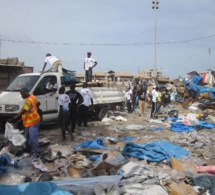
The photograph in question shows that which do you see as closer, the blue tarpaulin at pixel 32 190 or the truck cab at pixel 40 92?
the blue tarpaulin at pixel 32 190

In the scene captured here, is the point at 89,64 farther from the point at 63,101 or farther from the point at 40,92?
the point at 63,101

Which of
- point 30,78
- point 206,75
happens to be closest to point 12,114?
point 30,78

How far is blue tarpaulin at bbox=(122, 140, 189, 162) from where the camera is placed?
625cm

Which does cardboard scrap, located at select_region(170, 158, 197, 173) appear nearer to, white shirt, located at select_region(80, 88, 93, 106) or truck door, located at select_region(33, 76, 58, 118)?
white shirt, located at select_region(80, 88, 93, 106)

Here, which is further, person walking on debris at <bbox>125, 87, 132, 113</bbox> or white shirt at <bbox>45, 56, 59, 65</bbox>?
person walking on debris at <bbox>125, 87, 132, 113</bbox>

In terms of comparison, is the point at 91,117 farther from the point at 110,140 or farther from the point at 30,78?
the point at 110,140

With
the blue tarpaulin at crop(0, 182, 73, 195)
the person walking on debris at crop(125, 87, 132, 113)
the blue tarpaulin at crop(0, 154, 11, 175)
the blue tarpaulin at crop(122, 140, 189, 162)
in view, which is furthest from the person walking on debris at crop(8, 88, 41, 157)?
the person walking on debris at crop(125, 87, 132, 113)

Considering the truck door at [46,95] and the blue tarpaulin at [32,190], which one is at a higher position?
the truck door at [46,95]

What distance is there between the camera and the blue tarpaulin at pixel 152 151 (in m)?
6.25

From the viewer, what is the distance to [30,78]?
370 inches

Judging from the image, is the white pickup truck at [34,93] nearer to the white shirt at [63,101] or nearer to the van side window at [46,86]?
the van side window at [46,86]

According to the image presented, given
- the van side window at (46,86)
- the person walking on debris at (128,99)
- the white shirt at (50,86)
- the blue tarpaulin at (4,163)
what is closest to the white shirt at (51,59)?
the van side window at (46,86)

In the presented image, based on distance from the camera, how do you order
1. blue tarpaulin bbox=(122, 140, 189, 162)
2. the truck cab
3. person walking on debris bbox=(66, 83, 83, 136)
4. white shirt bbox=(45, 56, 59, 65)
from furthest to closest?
white shirt bbox=(45, 56, 59, 65) < person walking on debris bbox=(66, 83, 83, 136) < the truck cab < blue tarpaulin bbox=(122, 140, 189, 162)

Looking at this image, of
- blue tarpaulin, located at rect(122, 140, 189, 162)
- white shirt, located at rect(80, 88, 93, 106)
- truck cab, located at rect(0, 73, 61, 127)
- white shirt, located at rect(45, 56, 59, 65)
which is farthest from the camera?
white shirt, located at rect(45, 56, 59, 65)
